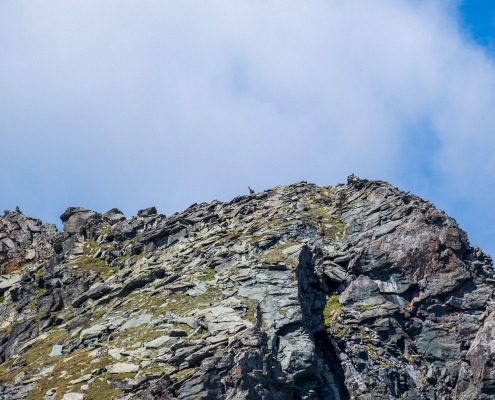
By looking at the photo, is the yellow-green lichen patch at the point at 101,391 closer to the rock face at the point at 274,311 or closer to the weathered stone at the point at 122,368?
the rock face at the point at 274,311

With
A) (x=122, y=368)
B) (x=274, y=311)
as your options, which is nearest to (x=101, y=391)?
(x=122, y=368)

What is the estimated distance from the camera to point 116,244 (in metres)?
87.6

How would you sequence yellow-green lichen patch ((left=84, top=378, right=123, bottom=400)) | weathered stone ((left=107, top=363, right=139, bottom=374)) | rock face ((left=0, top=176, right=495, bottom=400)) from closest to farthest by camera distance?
yellow-green lichen patch ((left=84, top=378, right=123, bottom=400)) → rock face ((left=0, top=176, right=495, bottom=400)) → weathered stone ((left=107, top=363, right=139, bottom=374))

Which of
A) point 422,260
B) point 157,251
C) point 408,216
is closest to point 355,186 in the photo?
point 408,216

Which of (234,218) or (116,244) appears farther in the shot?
(116,244)

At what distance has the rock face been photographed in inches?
1901

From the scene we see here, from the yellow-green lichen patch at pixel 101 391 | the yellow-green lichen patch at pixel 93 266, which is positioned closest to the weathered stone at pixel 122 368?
the yellow-green lichen patch at pixel 101 391

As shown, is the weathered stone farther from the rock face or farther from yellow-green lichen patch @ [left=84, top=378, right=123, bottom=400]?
yellow-green lichen patch @ [left=84, top=378, right=123, bottom=400]

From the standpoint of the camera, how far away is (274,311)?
2175 inches

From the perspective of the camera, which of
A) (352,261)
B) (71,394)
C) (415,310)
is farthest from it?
(352,261)

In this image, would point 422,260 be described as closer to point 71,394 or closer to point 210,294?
point 210,294

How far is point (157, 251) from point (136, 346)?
91.4ft

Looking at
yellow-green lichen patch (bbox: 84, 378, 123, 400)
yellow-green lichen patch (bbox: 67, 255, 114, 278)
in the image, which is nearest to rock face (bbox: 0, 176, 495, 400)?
yellow-green lichen patch (bbox: 84, 378, 123, 400)

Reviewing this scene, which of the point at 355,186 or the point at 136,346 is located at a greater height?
the point at 355,186
